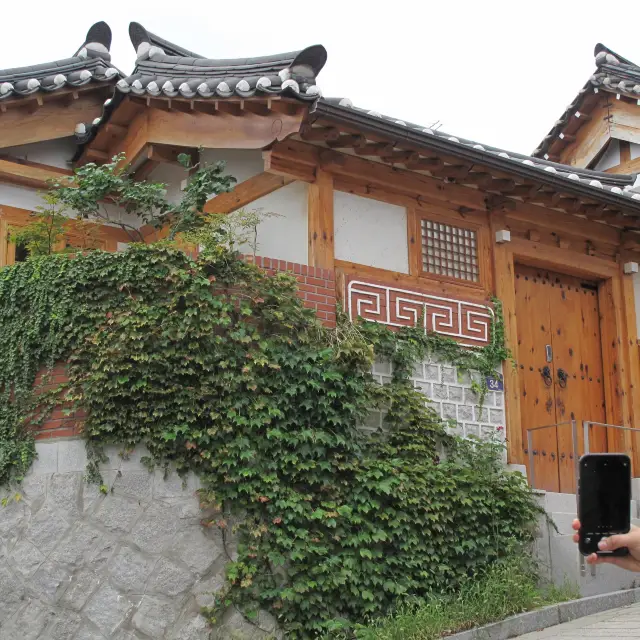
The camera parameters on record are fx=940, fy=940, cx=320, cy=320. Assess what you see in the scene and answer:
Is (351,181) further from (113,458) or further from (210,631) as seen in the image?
(210,631)

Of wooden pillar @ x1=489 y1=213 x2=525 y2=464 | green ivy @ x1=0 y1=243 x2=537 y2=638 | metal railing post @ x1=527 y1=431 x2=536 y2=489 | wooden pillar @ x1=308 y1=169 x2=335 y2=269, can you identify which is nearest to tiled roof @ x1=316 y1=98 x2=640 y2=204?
wooden pillar @ x1=308 y1=169 x2=335 y2=269

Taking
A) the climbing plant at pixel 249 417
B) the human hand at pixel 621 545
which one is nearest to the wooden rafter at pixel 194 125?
the climbing plant at pixel 249 417

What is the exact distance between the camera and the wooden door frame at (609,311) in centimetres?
1148

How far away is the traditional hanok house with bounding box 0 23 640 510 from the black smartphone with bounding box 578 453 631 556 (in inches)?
Answer: 240

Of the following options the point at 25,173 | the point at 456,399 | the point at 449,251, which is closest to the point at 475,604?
the point at 456,399

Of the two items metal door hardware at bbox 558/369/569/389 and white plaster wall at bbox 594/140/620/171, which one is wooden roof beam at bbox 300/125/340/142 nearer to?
metal door hardware at bbox 558/369/569/389

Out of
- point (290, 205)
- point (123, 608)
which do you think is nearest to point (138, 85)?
point (290, 205)

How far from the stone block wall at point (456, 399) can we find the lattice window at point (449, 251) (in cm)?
124

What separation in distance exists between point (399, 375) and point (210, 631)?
337 centimetres

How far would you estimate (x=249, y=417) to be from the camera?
27.5ft

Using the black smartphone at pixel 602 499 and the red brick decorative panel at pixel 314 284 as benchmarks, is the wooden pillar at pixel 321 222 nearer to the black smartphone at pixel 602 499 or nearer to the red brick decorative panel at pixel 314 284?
the red brick decorative panel at pixel 314 284

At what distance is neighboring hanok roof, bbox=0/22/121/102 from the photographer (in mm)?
10727

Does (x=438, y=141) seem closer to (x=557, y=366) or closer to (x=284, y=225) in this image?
(x=284, y=225)

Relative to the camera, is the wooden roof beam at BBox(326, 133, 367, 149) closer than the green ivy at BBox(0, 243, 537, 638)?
No
